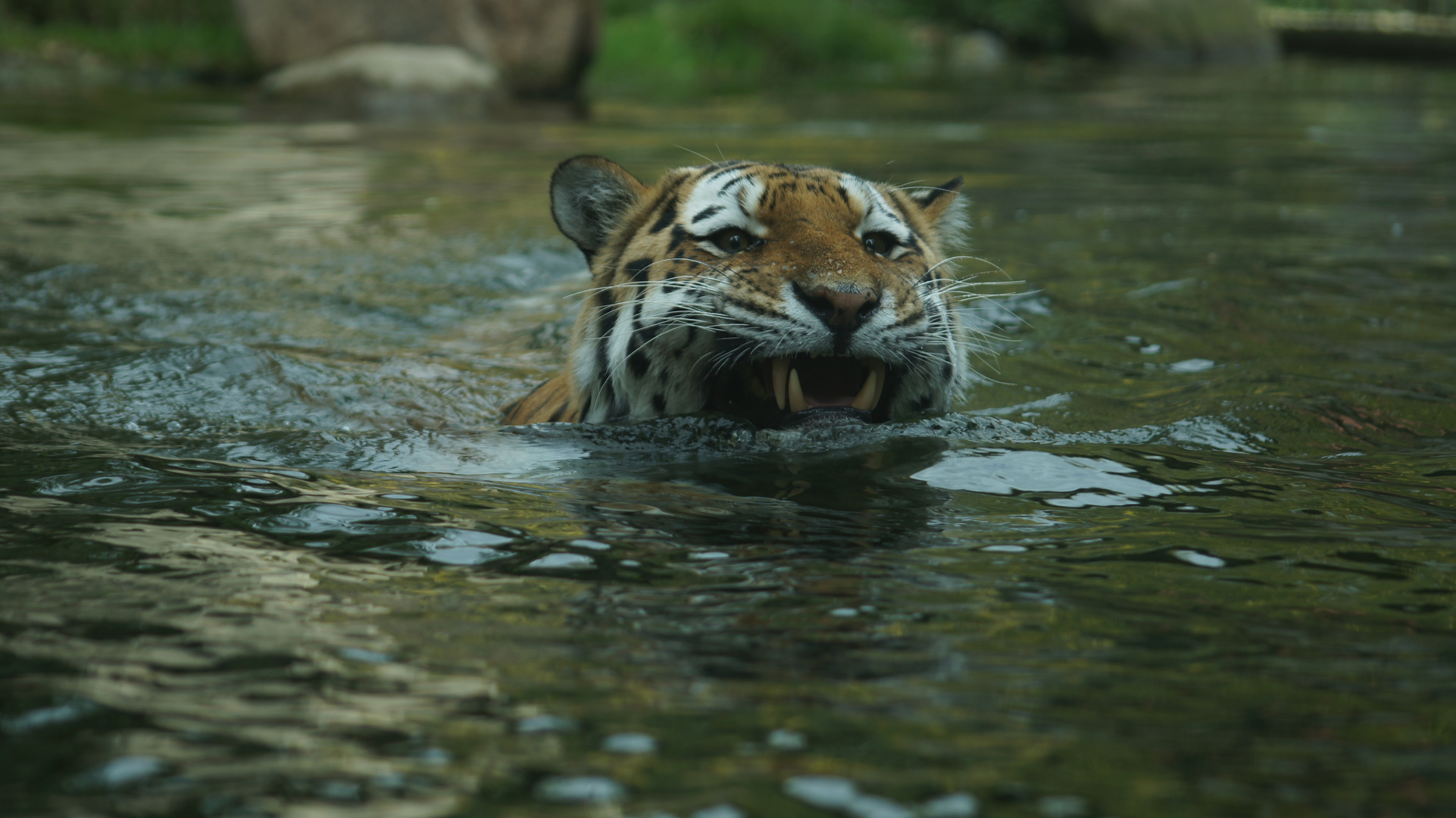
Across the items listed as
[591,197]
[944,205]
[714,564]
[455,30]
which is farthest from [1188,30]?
[714,564]

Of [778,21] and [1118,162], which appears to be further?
[778,21]

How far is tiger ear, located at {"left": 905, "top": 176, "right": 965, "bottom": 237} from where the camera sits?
416 cm

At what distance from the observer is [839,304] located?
10.2 ft

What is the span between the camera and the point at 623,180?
13.1 feet

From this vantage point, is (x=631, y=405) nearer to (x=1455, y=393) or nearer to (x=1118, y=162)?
(x=1455, y=393)

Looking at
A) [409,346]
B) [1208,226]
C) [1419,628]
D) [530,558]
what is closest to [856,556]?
[530,558]

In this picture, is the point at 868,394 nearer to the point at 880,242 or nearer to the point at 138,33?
the point at 880,242

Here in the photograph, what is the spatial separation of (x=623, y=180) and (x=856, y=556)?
68.6 inches

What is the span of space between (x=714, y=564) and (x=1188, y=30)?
26.0 metres

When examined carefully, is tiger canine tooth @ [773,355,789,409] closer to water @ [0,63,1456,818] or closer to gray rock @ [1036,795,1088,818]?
water @ [0,63,1456,818]

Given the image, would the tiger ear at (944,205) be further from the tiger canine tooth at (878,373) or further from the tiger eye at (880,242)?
the tiger canine tooth at (878,373)

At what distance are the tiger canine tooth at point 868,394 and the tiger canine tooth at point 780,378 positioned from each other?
183 millimetres

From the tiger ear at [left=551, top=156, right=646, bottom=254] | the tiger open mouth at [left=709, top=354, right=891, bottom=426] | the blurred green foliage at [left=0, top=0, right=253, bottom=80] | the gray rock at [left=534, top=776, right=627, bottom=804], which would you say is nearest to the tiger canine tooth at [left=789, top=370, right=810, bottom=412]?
the tiger open mouth at [left=709, top=354, right=891, bottom=426]

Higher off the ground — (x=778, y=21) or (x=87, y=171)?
(x=778, y=21)
